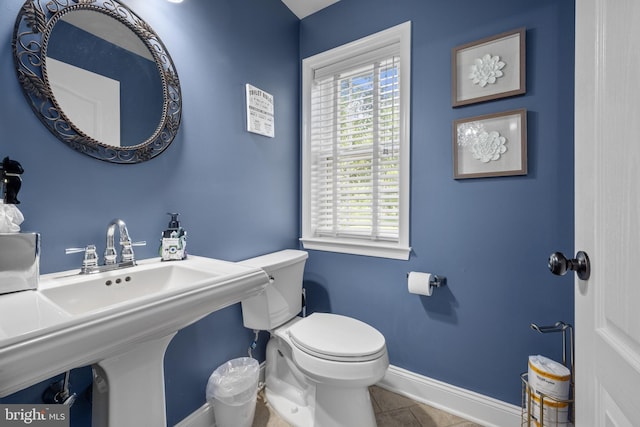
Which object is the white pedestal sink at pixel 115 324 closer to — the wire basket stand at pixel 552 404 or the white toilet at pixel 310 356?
the white toilet at pixel 310 356

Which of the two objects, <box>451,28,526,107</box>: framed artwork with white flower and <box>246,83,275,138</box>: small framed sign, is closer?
<box>451,28,526,107</box>: framed artwork with white flower

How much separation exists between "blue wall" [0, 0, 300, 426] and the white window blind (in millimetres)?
188

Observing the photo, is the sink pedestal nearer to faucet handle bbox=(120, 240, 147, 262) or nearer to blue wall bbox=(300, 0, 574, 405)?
faucet handle bbox=(120, 240, 147, 262)

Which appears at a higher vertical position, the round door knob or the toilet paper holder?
the round door knob

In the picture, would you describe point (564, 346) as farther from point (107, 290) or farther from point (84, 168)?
point (84, 168)

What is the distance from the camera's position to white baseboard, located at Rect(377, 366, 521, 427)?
1.36 meters

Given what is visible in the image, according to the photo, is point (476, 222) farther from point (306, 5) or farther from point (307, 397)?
point (306, 5)

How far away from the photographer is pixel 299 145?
2.01 meters

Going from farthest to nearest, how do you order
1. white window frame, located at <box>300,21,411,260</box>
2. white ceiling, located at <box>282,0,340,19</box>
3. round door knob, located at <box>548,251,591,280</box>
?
white ceiling, located at <box>282,0,340,19</box>, white window frame, located at <box>300,21,411,260</box>, round door knob, located at <box>548,251,591,280</box>

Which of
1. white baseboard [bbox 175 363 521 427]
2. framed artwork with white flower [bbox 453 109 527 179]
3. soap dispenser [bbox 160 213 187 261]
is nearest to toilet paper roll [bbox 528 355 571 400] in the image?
white baseboard [bbox 175 363 521 427]
